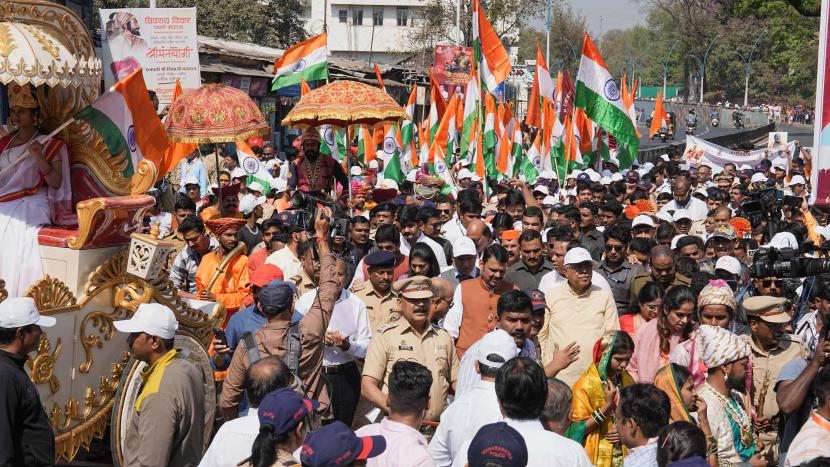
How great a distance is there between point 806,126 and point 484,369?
220ft

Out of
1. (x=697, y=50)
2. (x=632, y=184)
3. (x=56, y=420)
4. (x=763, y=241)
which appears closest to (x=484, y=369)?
(x=56, y=420)

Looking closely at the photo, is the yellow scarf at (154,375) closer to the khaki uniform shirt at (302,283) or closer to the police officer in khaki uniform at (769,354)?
the khaki uniform shirt at (302,283)

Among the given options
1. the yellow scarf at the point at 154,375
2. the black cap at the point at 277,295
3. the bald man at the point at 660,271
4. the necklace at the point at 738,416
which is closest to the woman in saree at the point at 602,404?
the necklace at the point at 738,416

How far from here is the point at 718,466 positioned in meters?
5.31

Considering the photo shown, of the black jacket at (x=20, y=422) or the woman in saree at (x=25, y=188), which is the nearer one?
the black jacket at (x=20, y=422)

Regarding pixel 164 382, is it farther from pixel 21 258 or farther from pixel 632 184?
pixel 632 184

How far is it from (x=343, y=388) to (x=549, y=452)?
2.81 m

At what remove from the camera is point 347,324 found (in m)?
6.77

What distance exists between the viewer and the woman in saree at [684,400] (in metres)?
5.19

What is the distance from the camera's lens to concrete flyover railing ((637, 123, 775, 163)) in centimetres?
3325

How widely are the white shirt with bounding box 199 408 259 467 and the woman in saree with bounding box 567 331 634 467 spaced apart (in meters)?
1.83

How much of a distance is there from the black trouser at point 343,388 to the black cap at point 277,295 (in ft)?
3.58

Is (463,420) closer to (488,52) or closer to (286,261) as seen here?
(286,261)

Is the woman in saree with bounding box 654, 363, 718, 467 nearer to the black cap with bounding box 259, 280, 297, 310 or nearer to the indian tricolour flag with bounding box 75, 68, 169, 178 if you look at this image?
the black cap with bounding box 259, 280, 297, 310
